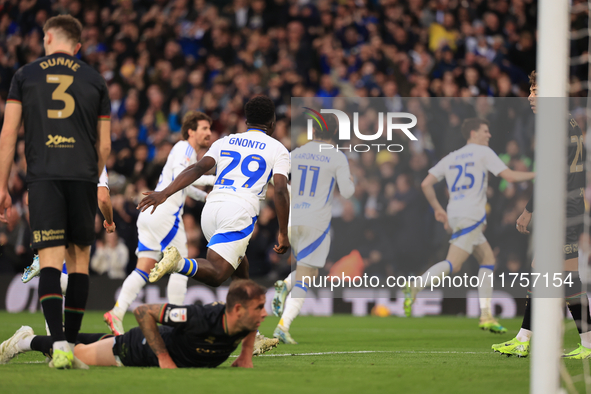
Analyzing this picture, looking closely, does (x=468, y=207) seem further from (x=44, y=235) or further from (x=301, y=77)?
(x=44, y=235)

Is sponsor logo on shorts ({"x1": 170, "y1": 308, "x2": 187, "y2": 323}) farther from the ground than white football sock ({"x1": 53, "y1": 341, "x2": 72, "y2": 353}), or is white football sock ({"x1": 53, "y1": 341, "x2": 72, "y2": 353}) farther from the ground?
sponsor logo on shorts ({"x1": 170, "y1": 308, "x2": 187, "y2": 323})

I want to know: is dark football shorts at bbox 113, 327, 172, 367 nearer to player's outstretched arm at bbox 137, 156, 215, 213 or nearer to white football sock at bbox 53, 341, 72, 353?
white football sock at bbox 53, 341, 72, 353

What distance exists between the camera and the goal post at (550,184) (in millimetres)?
3436

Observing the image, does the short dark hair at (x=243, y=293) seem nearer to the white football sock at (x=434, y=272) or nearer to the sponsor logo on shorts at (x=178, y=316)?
the sponsor logo on shorts at (x=178, y=316)

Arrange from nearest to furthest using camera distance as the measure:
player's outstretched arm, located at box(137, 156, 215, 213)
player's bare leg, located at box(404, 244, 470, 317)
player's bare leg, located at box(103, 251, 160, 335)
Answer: player's outstretched arm, located at box(137, 156, 215, 213), player's bare leg, located at box(103, 251, 160, 335), player's bare leg, located at box(404, 244, 470, 317)

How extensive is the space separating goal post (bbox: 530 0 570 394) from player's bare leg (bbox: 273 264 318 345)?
467 cm

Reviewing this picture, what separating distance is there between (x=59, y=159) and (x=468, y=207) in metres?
6.89

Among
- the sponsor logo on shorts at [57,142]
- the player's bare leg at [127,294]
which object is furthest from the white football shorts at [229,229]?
the player's bare leg at [127,294]

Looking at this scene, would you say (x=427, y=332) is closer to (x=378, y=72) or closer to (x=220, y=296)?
(x=220, y=296)

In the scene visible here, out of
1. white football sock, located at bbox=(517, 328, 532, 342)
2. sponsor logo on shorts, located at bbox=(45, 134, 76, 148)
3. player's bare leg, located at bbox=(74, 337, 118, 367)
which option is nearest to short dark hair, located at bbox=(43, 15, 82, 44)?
sponsor logo on shorts, located at bbox=(45, 134, 76, 148)

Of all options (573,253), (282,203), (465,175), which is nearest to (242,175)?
(282,203)

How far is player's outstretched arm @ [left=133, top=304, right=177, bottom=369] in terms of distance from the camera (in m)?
4.55

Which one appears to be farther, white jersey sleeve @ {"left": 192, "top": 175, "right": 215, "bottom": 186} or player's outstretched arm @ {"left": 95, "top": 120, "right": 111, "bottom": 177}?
white jersey sleeve @ {"left": 192, "top": 175, "right": 215, "bottom": 186}

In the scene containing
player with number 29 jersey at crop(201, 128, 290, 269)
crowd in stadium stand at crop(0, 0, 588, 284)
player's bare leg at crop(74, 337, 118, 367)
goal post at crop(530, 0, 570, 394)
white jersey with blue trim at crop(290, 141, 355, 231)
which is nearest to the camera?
goal post at crop(530, 0, 570, 394)
